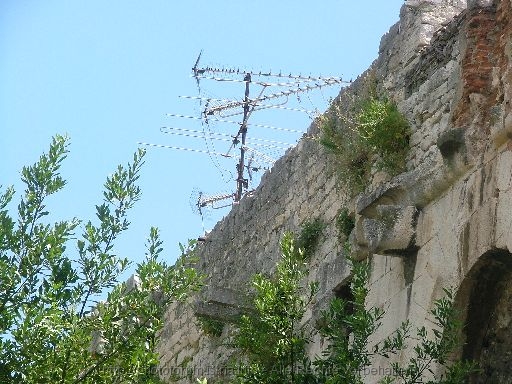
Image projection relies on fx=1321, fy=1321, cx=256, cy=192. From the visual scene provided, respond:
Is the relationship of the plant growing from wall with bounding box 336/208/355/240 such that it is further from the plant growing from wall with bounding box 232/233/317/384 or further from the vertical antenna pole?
the vertical antenna pole

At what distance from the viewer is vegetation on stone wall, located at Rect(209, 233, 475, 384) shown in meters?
6.59

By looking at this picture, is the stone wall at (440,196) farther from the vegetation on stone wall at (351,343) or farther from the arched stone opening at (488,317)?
the vegetation on stone wall at (351,343)

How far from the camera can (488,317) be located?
22.5ft

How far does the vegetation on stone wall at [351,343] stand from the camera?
6.59 meters

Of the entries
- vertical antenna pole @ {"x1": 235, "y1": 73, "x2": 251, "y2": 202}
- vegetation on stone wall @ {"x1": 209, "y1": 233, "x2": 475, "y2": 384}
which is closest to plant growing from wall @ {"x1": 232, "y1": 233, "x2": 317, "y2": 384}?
vegetation on stone wall @ {"x1": 209, "y1": 233, "x2": 475, "y2": 384}

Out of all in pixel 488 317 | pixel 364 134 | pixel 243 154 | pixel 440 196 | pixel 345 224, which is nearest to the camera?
pixel 488 317

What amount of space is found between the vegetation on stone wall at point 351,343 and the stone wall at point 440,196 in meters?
0.12

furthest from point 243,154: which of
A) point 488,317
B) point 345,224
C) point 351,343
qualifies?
point 488,317

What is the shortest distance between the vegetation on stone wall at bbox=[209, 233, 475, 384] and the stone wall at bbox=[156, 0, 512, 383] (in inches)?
4.8

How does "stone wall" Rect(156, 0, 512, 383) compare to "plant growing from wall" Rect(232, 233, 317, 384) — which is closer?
"stone wall" Rect(156, 0, 512, 383)

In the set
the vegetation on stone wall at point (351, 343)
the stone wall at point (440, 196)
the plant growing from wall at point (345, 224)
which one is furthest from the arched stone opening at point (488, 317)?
the plant growing from wall at point (345, 224)

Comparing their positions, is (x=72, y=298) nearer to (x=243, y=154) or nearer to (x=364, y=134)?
(x=364, y=134)

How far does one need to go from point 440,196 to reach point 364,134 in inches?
82.1

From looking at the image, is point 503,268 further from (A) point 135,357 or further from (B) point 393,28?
(B) point 393,28
